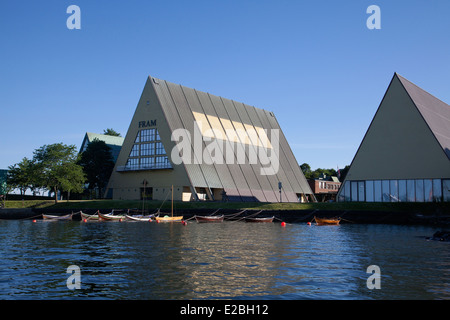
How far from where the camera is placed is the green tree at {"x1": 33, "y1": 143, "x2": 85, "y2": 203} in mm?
79812

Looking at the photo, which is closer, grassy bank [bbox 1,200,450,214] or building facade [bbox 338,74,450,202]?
grassy bank [bbox 1,200,450,214]

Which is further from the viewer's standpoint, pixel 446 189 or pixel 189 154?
pixel 189 154

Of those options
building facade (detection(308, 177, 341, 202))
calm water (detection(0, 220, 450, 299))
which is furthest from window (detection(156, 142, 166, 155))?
building facade (detection(308, 177, 341, 202))

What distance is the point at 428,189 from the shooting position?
59156 mm

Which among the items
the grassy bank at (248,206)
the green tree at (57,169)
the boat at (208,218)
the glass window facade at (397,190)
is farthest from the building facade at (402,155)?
the green tree at (57,169)

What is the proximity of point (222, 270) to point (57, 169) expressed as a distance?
2790 inches

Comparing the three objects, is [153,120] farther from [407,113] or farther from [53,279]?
[53,279]

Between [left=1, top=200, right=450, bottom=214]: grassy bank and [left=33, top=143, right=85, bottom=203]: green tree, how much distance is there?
401 centimetres

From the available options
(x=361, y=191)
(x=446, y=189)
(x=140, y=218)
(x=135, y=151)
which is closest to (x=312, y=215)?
(x=361, y=191)

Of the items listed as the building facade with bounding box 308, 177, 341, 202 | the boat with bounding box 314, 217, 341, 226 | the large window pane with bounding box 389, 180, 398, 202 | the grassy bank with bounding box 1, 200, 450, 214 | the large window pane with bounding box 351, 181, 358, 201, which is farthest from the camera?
the building facade with bounding box 308, 177, 341, 202

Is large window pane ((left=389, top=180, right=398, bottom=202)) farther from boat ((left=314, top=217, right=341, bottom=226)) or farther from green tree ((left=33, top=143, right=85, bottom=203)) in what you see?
green tree ((left=33, top=143, right=85, bottom=203))

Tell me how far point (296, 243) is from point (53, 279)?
18.2 metres

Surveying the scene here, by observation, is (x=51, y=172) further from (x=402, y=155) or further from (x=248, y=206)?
→ (x=402, y=155)
